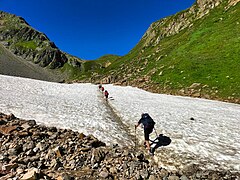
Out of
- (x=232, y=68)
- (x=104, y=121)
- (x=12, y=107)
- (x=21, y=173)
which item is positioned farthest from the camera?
(x=232, y=68)

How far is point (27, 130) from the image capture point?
14.6m

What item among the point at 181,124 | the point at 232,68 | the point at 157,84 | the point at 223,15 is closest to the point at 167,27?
the point at 223,15

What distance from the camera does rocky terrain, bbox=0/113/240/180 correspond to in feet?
34.0

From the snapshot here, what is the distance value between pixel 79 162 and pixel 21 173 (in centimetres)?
291

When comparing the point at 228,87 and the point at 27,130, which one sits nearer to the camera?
the point at 27,130

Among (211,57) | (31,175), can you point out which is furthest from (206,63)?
(31,175)

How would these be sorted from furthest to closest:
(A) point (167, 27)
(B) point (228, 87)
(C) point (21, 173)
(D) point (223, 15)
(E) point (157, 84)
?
(A) point (167, 27)
(D) point (223, 15)
(E) point (157, 84)
(B) point (228, 87)
(C) point (21, 173)

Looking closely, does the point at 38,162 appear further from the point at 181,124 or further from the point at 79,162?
the point at 181,124

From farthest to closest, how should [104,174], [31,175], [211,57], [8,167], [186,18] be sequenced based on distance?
[186,18], [211,57], [104,174], [8,167], [31,175]

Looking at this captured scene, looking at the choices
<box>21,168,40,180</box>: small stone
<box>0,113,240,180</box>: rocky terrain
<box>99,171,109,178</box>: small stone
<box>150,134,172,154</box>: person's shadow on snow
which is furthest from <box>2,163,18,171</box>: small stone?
<box>150,134,172,154</box>: person's shadow on snow

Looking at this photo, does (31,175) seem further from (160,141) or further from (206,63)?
(206,63)

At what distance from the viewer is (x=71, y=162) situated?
38.0 feet

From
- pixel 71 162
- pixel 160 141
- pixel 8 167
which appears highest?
pixel 160 141

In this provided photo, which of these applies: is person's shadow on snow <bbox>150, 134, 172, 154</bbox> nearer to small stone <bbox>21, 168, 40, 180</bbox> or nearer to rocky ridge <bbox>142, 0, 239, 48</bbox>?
small stone <bbox>21, 168, 40, 180</bbox>
